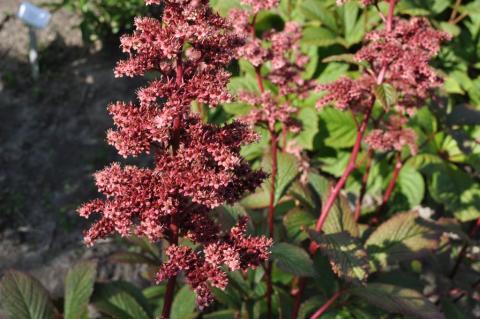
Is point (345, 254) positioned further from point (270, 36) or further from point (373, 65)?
point (270, 36)

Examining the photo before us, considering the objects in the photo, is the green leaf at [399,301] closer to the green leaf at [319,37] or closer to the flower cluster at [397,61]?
the flower cluster at [397,61]

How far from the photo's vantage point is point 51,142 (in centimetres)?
579

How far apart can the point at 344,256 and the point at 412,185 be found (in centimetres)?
235

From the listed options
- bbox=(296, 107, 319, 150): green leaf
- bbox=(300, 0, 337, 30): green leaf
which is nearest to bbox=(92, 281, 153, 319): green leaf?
bbox=(296, 107, 319, 150): green leaf

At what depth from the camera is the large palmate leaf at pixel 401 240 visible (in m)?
3.03

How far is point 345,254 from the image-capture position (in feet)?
8.64

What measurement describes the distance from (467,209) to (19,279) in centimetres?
342

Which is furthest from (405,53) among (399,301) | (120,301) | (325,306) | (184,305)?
(120,301)

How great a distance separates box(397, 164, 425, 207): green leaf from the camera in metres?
4.70

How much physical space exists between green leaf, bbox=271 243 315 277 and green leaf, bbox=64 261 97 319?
3.27ft

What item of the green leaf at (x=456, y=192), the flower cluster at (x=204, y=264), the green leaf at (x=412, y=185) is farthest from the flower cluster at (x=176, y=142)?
the green leaf at (x=412, y=185)

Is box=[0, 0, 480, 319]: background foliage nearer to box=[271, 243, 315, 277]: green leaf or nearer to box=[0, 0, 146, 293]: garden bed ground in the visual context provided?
box=[271, 243, 315, 277]: green leaf

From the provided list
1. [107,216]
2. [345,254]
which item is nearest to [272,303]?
[345,254]

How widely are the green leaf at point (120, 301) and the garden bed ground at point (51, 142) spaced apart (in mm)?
1385
